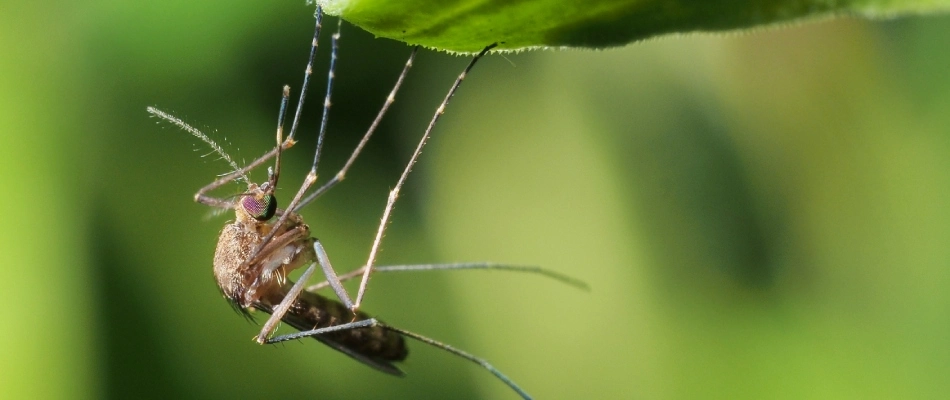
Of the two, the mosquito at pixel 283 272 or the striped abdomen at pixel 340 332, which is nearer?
the mosquito at pixel 283 272

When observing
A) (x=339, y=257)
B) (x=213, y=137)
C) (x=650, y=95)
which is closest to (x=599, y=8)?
(x=213, y=137)

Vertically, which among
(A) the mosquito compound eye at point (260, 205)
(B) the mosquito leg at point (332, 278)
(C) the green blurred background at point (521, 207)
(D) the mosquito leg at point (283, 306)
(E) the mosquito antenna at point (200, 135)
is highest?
(C) the green blurred background at point (521, 207)

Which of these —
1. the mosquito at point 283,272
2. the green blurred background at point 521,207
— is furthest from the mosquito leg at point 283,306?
the green blurred background at point 521,207

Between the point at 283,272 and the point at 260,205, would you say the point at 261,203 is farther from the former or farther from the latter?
the point at 283,272

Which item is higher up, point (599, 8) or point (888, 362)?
point (888, 362)

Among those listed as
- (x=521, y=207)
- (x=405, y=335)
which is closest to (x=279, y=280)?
(x=405, y=335)

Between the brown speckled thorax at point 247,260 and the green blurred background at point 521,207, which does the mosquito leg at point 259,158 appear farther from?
the green blurred background at point 521,207

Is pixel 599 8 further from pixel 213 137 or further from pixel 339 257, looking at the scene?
pixel 339 257

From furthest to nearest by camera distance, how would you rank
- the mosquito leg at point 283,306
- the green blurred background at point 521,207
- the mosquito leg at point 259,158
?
1. the green blurred background at point 521,207
2. the mosquito leg at point 283,306
3. the mosquito leg at point 259,158
